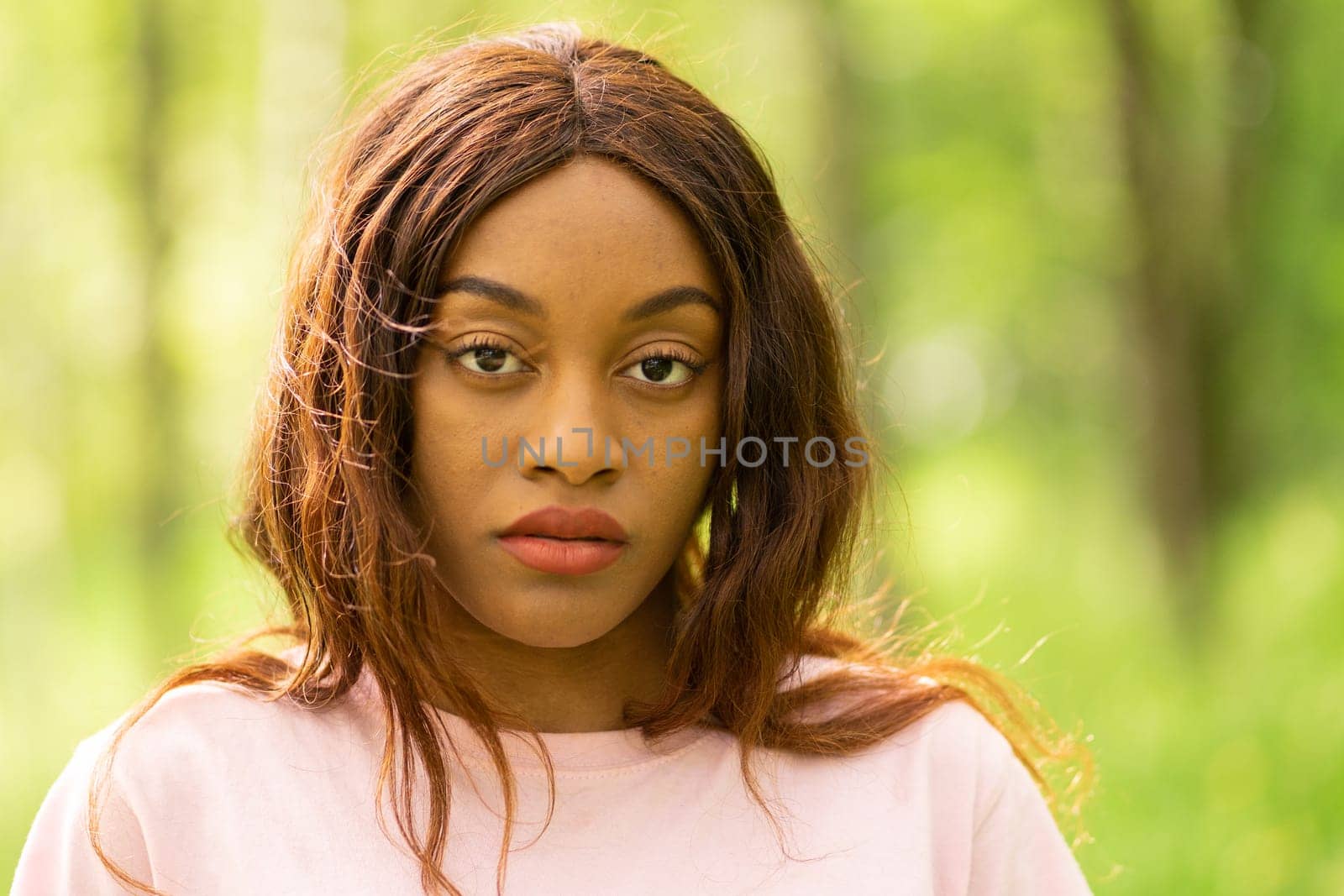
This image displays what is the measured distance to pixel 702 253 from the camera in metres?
2.09

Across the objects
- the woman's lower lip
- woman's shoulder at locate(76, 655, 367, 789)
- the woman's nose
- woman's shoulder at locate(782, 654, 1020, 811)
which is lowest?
woman's shoulder at locate(782, 654, 1020, 811)

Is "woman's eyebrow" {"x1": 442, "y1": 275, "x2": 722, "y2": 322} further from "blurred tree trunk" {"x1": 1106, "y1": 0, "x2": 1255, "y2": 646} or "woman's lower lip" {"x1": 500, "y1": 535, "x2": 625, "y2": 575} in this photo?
"blurred tree trunk" {"x1": 1106, "y1": 0, "x2": 1255, "y2": 646}

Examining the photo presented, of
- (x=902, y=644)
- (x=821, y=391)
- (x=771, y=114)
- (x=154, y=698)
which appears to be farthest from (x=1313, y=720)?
(x=771, y=114)

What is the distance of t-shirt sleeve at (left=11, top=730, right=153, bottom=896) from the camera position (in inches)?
75.1

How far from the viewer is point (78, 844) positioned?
1.91 m

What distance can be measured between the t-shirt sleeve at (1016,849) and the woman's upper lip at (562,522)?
30.2 inches

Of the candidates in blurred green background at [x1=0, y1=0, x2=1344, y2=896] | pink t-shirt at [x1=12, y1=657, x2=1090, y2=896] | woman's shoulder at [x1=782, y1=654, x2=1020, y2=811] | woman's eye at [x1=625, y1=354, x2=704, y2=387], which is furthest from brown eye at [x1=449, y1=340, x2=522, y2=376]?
blurred green background at [x1=0, y1=0, x2=1344, y2=896]

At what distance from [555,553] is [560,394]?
0.22 metres

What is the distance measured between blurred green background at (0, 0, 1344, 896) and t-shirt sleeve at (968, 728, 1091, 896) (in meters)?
2.88

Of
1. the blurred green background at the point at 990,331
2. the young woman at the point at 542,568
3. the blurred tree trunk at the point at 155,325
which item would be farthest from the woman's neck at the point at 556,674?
the blurred tree trunk at the point at 155,325

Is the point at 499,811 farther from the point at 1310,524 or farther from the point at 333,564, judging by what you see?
the point at 1310,524

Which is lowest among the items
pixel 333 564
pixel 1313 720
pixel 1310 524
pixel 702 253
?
pixel 1313 720

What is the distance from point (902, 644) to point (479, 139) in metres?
1.19

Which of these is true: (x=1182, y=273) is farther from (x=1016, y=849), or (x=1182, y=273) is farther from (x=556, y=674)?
(x=556, y=674)
